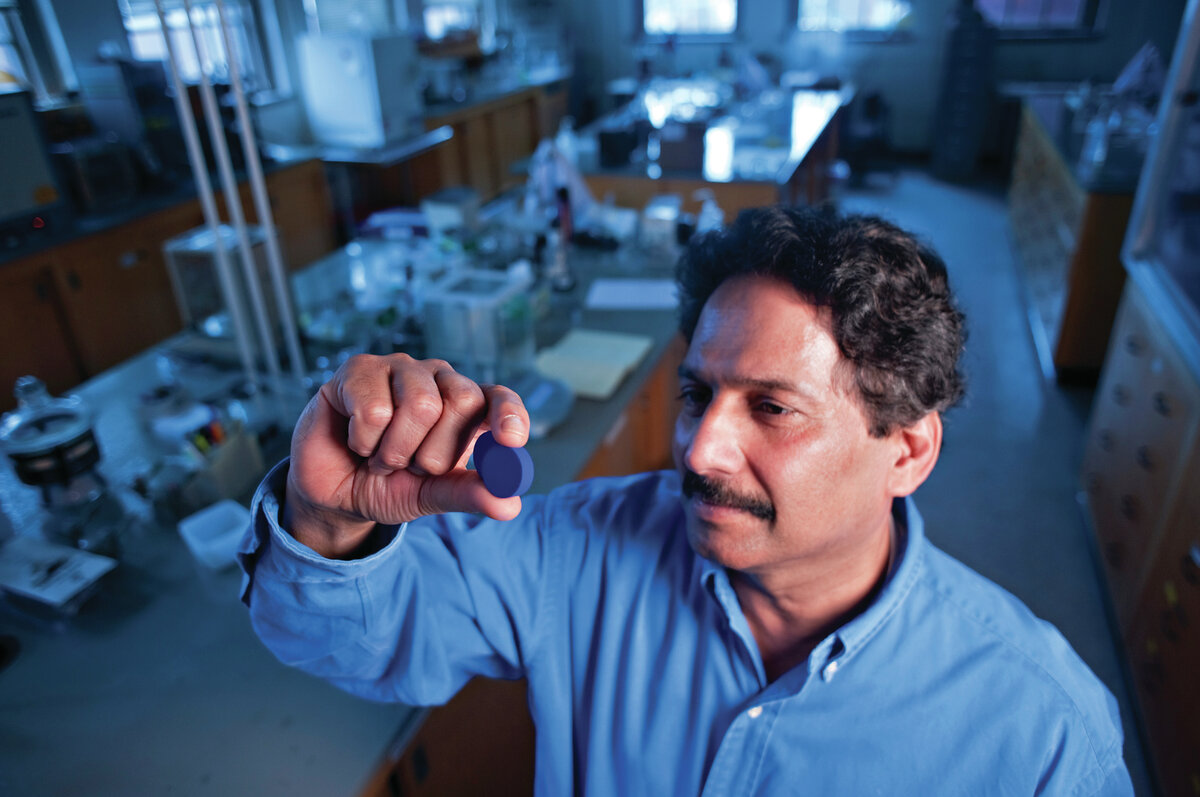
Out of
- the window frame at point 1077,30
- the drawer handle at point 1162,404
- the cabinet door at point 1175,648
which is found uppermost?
the window frame at point 1077,30

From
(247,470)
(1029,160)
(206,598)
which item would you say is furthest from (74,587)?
(1029,160)

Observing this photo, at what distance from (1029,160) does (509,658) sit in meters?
5.00

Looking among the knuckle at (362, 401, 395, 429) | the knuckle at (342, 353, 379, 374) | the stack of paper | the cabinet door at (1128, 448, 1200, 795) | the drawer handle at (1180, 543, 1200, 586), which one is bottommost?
the cabinet door at (1128, 448, 1200, 795)

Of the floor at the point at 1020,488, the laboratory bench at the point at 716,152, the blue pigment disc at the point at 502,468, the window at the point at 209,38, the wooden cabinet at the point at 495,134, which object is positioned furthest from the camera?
the wooden cabinet at the point at 495,134

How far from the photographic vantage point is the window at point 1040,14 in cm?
639

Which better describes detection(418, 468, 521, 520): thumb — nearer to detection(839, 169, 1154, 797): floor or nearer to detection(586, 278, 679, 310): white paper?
detection(839, 169, 1154, 797): floor

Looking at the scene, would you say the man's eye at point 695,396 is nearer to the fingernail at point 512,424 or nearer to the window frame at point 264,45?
the fingernail at point 512,424

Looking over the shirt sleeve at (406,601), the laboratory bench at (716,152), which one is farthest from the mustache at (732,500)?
the laboratory bench at (716,152)

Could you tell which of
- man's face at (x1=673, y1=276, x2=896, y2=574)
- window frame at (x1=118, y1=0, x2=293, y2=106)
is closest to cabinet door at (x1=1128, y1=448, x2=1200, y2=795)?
man's face at (x1=673, y1=276, x2=896, y2=574)

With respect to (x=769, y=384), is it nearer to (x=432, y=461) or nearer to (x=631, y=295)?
(x=432, y=461)

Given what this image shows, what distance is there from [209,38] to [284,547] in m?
5.31

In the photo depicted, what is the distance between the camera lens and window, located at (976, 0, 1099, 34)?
21.0ft

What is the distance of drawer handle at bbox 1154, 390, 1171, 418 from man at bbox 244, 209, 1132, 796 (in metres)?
1.32

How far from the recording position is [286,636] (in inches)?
35.0
